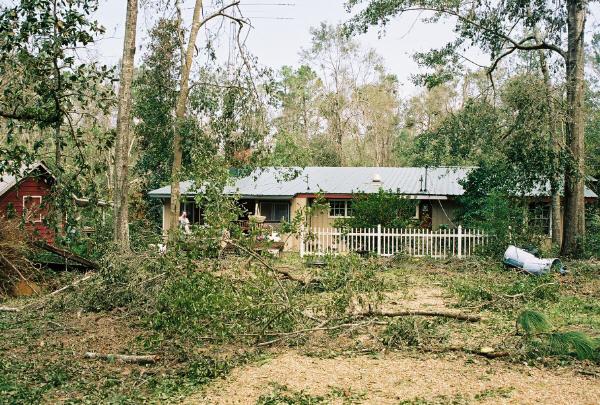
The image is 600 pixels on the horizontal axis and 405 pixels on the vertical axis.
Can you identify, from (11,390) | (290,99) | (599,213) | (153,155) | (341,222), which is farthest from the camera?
(290,99)

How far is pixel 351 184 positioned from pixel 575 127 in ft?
35.5

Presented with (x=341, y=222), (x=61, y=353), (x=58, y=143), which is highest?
(x=58, y=143)

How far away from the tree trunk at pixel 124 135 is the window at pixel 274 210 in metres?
12.3

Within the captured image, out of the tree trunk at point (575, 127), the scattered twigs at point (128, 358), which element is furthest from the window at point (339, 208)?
the scattered twigs at point (128, 358)

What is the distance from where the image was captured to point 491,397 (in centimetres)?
533

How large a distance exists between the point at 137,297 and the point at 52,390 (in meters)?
3.88

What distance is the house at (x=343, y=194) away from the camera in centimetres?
2384

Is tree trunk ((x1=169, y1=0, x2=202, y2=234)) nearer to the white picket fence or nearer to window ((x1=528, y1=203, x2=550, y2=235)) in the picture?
the white picket fence

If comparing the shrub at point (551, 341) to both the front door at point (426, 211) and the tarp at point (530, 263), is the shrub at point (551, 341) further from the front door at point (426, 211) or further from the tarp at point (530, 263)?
the front door at point (426, 211)

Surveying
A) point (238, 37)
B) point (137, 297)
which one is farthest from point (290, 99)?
point (137, 297)

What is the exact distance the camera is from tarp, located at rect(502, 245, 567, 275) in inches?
542

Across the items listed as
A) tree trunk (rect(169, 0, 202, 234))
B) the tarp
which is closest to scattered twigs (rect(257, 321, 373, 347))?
the tarp

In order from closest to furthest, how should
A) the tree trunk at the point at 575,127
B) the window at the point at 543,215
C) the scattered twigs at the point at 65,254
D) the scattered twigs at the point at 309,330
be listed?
the scattered twigs at the point at 309,330 < the scattered twigs at the point at 65,254 < the tree trunk at the point at 575,127 < the window at the point at 543,215

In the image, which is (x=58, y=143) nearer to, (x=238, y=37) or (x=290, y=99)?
(x=238, y=37)
